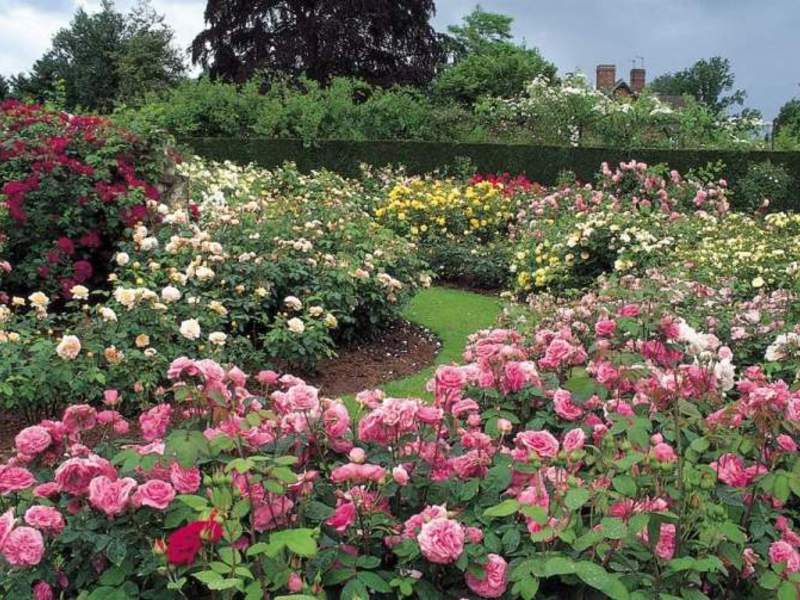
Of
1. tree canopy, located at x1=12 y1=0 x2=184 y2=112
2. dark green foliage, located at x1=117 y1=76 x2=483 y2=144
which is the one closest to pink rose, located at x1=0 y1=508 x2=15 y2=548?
dark green foliage, located at x1=117 y1=76 x2=483 y2=144

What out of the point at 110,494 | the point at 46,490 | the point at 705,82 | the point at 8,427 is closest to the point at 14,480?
the point at 46,490

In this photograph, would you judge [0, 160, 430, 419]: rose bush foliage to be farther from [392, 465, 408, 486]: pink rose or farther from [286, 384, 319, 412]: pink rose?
[392, 465, 408, 486]: pink rose

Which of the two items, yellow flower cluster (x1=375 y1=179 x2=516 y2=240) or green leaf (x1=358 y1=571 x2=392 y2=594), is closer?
green leaf (x1=358 y1=571 x2=392 y2=594)

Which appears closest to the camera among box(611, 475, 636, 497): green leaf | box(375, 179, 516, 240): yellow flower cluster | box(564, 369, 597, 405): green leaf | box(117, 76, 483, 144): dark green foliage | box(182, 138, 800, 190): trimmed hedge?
box(611, 475, 636, 497): green leaf

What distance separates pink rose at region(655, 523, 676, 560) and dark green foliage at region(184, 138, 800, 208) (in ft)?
44.5

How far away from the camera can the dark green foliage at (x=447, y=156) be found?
15039 mm

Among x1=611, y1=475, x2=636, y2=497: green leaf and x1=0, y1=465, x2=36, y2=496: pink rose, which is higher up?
x1=0, y1=465, x2=36, y2=496: pink rose

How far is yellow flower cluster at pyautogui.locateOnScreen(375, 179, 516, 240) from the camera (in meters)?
10.5

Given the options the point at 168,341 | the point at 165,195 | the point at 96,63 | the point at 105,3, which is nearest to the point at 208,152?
the point at 165,195

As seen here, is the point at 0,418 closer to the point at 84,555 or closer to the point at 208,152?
the point at 84,555

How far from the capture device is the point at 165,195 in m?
6.99

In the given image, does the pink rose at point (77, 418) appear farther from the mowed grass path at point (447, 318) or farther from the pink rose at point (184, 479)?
the mowed grass path at point (447, 318)

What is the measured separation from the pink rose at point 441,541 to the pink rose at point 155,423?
738 mm

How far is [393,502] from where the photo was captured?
1895 millimetres
